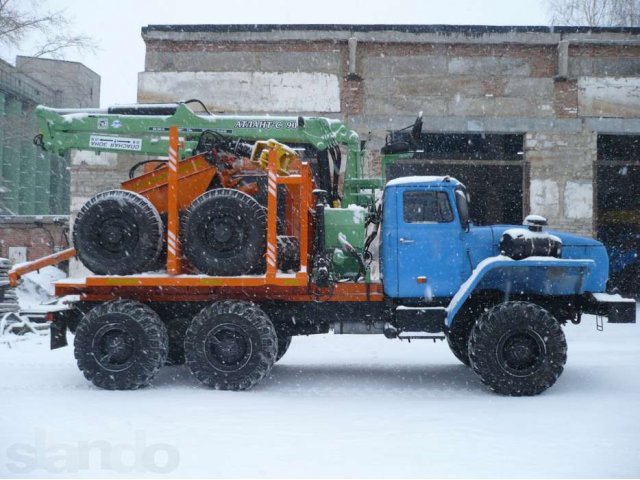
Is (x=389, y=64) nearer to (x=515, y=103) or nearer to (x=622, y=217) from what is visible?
(x=515, y=103)

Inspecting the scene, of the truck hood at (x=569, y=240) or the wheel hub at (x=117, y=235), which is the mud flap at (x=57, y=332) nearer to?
the wheel hub at (x=117, y=235)

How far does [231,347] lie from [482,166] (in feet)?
35.0

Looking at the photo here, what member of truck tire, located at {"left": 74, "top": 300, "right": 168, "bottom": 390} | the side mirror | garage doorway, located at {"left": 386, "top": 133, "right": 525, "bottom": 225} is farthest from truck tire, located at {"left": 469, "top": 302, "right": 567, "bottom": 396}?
garage doorway, located at {"left": 386, "top": 133, "right": 525, "bottom": 225}

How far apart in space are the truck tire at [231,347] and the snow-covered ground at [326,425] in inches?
8.0

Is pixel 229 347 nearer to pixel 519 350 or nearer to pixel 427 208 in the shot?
pixel 427 208

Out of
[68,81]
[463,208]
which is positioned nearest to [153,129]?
[463,208]

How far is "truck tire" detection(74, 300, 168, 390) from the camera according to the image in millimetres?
7727

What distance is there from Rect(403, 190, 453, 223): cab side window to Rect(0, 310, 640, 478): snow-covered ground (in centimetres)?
203

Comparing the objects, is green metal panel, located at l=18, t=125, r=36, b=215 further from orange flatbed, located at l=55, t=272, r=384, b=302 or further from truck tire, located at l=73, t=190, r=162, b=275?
truck tire, located at l=73, t=190, r=162, b=275

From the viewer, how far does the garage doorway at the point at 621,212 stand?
17.0 metres

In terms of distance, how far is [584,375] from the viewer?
8.72m

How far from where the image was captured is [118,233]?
7.82 m

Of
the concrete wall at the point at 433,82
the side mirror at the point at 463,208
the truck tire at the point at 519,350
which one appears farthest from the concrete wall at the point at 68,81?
the truck tire at the point at 519,350

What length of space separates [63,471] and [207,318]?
9.94ft
